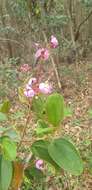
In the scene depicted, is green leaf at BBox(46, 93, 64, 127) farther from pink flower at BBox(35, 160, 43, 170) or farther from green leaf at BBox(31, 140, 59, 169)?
pink flower at BBox(35, 160, 43, 170)

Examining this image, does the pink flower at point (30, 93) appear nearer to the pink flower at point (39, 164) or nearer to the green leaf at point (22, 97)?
the green leaf at point (22, 97)

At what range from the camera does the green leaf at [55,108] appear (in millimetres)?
1139

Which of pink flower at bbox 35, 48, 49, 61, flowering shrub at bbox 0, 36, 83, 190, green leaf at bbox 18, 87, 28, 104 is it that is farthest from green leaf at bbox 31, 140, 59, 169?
pink flower at bbox 35, 48, 49, 61

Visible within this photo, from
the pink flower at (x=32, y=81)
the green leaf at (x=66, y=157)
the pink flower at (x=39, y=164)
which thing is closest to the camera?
the green leaf at (x=66, y=157)

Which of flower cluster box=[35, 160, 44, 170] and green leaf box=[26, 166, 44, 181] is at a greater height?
A: flower cluster box=[35, 160, 44, 170]

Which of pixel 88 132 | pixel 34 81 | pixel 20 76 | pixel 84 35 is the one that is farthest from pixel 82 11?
pixel 34 81

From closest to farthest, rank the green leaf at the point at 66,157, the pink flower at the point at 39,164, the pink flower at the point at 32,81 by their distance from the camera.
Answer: the green leaf at the point at 66,157 → the pink flower at the point at 32,81 → the pink flower at the point at 39,164

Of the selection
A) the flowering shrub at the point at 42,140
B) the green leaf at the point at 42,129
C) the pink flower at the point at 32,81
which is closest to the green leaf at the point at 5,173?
the flowering shrub at the point at 42,140

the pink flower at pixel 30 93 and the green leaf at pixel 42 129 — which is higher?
the pink flower at pixel 30 93

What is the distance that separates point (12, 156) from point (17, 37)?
35.2ft

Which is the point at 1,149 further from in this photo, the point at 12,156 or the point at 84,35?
the point at 84,35

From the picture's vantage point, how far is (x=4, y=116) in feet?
4.02

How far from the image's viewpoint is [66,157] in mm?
1106

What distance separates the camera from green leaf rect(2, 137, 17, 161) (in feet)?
3.70
